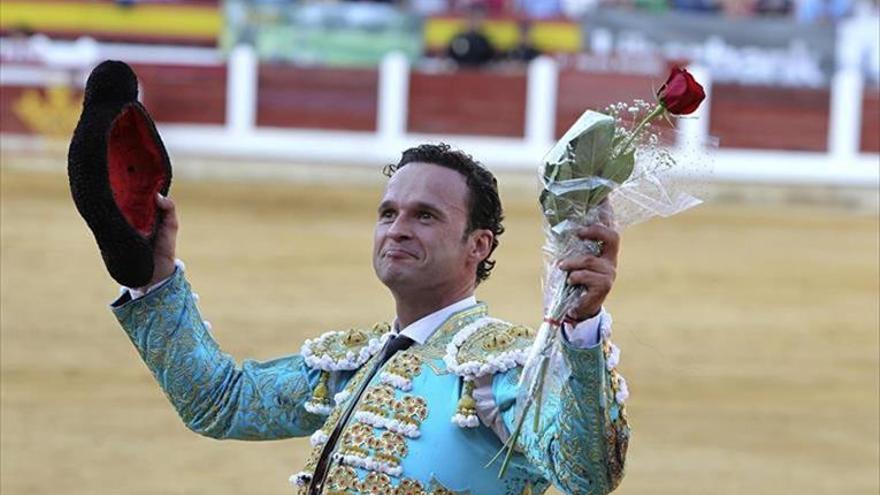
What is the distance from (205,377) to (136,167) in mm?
309

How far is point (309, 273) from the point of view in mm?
10469

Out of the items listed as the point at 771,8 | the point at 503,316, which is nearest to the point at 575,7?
the point at 771,8

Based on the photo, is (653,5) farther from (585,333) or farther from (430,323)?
(585,333)

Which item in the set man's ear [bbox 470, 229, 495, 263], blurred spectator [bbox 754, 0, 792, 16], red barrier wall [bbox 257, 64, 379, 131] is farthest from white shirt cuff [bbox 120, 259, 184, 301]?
blurred spectator [bbox 754, 0, 792, 16]

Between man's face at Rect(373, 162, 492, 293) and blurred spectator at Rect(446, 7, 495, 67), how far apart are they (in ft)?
49.3

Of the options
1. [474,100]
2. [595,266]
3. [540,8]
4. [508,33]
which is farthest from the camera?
[508,33]

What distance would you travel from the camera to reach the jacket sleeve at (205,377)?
2.68m

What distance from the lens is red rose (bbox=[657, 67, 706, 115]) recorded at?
7.36 ft

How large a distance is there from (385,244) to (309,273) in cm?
802

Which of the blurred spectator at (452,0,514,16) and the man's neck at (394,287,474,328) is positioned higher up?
the blurred spectator at (452,0,514,16)

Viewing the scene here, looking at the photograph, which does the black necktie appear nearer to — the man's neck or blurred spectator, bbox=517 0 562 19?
the man's neck

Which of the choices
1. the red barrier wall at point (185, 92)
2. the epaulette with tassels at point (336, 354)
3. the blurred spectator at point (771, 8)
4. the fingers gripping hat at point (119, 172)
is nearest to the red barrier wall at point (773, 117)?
the blurred spectator at point (771, 8)

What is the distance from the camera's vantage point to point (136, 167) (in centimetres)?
265

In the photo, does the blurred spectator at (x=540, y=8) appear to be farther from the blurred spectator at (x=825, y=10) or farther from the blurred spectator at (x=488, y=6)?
the blurred spectator at (x=825, y=10)
